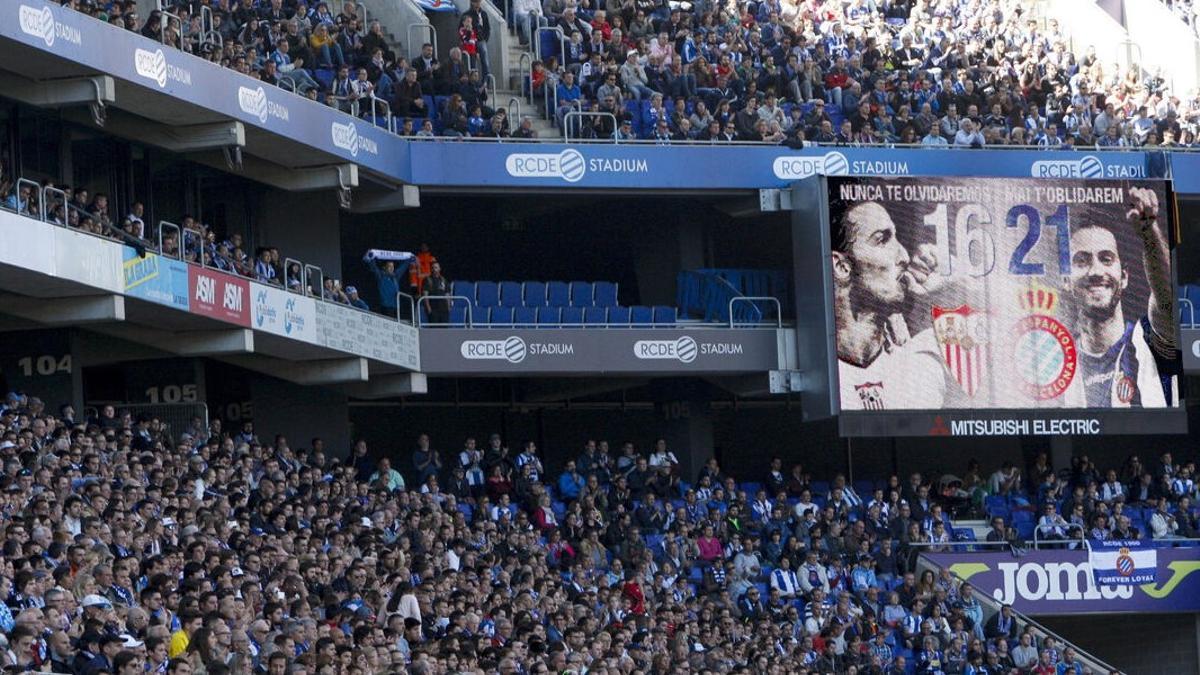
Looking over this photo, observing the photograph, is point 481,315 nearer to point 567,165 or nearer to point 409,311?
point 409,311

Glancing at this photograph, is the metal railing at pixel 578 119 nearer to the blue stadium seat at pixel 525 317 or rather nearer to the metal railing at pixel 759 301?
the blue stadium seat at pixel 525 317

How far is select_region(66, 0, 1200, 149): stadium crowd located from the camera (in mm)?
28562

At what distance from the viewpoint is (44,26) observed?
22.9m

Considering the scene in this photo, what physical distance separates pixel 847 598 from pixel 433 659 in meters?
9.19

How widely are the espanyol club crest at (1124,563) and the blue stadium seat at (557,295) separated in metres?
7.71

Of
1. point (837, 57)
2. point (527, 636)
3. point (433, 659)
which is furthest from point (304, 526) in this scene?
point (837, 57)

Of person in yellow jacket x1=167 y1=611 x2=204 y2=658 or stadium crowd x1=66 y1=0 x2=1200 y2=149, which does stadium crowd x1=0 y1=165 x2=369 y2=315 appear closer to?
stadium crowd x1=66 y1=0 x2=1200 y2=149

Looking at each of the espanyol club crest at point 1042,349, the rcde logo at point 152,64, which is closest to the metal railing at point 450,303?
the rcde logo at point 152,64

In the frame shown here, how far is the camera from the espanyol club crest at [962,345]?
29.4 metres

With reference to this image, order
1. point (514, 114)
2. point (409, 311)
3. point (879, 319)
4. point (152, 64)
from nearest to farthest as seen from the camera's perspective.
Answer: point (152, 64) → point (409, 311) → point (879, 319) → point (514, 114)

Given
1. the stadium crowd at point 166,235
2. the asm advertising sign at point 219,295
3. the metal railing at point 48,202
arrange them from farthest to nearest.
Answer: the asm advertising sign at point 219,295 < the stadium crowd at point 166,235 < the metal railing at point 48,202

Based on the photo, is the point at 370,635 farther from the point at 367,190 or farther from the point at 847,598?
the point at 367,190

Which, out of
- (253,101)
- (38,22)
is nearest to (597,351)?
(253,101)

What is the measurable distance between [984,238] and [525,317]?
588cm
